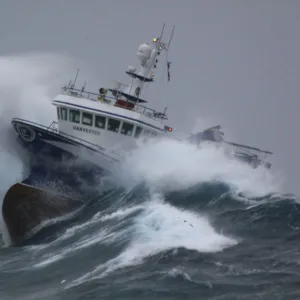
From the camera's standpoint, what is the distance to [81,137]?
2802cm

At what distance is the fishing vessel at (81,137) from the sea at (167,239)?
35.2 inches

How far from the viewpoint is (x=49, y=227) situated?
964 inches

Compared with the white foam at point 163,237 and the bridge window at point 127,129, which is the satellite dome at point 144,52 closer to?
the bridge window at point 127,129

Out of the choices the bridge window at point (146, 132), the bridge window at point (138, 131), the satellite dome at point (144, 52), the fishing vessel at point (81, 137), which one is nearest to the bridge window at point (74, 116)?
the fishing vessel at point (81, 137)

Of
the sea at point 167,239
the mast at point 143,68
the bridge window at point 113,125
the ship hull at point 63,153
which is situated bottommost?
the sea at point 167,239

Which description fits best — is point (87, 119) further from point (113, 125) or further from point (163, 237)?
point (163, 237)

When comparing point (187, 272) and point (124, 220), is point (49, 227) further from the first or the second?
point (187, 272)

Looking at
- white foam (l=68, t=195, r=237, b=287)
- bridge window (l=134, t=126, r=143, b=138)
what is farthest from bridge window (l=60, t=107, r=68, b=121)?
white foam (l=68, t=195, r=237, b=287)

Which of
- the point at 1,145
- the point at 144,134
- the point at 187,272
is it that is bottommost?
the point at 187,272

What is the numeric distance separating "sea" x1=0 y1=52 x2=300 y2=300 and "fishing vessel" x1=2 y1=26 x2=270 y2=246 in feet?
2.93

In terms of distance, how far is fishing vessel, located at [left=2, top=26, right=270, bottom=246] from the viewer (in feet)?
83.1

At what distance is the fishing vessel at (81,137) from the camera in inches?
998

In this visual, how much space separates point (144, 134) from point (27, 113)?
923cm

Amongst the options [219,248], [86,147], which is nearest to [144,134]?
[86,147]
